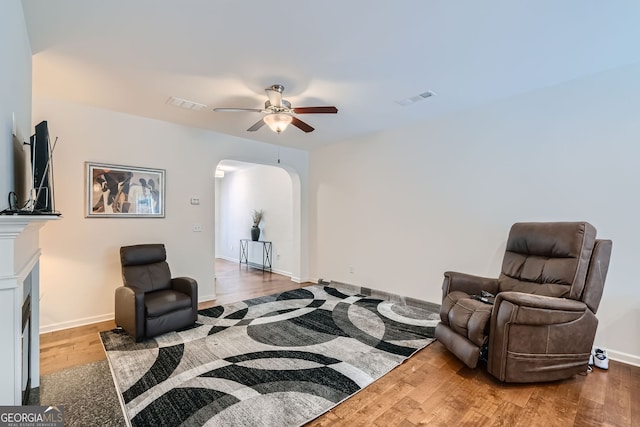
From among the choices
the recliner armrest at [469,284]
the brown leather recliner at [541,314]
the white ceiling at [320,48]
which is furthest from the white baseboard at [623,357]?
the white ceiling at [320,48]

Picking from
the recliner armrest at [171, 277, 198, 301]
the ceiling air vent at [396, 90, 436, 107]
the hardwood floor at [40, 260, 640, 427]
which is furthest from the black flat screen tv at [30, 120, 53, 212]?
the ceiling air vent at [396, 90, 436, 107]

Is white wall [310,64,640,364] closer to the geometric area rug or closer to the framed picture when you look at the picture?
the geometric area rug

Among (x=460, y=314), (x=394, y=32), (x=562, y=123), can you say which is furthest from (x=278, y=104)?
(x=562, y=123)

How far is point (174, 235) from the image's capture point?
426 centimetres

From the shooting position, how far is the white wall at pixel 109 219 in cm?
339

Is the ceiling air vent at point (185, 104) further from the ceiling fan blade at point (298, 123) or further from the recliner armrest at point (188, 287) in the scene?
the recliner armrest at point (188, 287)

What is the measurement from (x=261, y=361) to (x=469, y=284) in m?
2.25

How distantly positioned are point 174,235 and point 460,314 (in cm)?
382

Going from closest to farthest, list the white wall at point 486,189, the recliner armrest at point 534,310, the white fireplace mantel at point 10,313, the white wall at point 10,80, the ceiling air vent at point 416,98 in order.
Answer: the white fireplace mantel at point 10,313, the white wall at point 10,80, the recliner armrest at point 534,310, the white wall at point 486,189, the ceiling air vent at point 416,98

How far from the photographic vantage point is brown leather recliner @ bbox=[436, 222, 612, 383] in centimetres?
227

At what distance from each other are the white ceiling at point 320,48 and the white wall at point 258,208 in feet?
11.3

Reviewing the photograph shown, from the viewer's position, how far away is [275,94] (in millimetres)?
2971

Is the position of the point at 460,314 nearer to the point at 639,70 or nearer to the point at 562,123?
the point at 562,123

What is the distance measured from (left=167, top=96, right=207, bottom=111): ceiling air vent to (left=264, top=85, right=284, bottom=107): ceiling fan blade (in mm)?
1026
